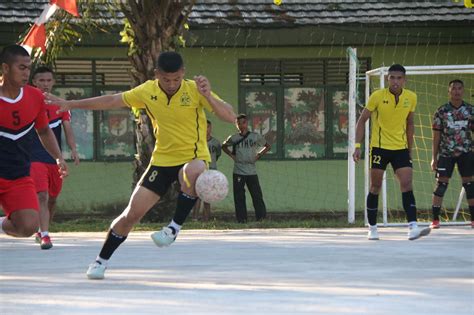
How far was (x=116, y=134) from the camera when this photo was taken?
2295 centimetres

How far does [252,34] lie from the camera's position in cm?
2233

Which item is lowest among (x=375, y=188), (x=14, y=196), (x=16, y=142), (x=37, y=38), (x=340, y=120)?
(x=375, y=188)

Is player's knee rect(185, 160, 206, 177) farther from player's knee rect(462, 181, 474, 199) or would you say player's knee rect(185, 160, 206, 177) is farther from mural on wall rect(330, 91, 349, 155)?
mural on wall rect(330, 91, 349, 155)

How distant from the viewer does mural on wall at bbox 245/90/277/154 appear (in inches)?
897

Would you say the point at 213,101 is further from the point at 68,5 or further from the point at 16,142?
the point at 68,5

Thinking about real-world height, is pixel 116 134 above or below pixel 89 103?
below

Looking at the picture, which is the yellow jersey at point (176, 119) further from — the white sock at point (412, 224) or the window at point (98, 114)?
the window at point (98, 114)

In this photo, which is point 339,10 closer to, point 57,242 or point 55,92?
point 55,92

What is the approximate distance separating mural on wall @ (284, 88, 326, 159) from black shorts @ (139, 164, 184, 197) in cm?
1320

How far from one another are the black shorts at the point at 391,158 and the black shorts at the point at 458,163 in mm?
2967

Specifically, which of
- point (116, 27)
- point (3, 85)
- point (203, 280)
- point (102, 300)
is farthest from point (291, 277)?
point (116, 27)

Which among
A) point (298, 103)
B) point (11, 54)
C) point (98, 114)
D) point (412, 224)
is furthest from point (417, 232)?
point (98, 114)

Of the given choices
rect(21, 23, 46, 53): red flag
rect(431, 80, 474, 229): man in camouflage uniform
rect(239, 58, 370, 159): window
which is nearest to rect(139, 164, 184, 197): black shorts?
rect(21, 23, 46, 53): red flag

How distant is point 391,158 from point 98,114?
1022cm
